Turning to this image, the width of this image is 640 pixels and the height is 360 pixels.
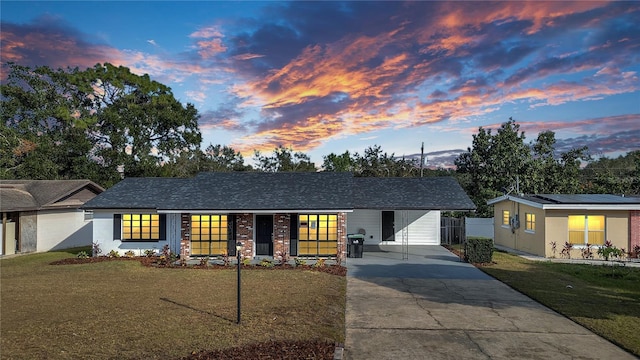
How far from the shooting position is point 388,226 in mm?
27156

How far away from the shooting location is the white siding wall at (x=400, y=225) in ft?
88.9

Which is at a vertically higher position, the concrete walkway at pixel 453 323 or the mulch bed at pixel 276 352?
the mulch bed at pixel 276 352

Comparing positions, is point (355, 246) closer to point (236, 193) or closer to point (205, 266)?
point (236, 193)

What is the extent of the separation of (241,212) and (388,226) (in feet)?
36.1

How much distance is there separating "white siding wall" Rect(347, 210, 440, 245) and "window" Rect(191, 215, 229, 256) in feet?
28.9

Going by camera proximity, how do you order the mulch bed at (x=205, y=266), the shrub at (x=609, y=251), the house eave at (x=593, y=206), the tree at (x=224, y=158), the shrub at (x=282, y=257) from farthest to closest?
the tree at (x=224, y=158) < the house eave at (x=593, y=206) < the shrub at (x=282, y=257) < the shrub at (x=609, y=251) < the mulch bed at (x=205, y=266)

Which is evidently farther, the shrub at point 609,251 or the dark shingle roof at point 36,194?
the dark shingle roof at point 36,194

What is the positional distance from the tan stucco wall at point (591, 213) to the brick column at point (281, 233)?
45.6 ft

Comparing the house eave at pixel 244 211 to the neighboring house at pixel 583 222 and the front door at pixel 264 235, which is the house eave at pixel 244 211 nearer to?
A: the front door at pixel 264 235

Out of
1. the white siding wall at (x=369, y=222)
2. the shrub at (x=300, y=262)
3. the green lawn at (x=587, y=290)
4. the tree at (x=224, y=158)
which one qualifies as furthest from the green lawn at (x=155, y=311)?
the tree at (x=224, y=158)

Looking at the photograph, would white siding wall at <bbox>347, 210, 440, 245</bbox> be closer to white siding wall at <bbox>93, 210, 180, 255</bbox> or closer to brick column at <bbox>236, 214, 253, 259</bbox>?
brick column at <bbox>236, 214, 253, 259</bbox>

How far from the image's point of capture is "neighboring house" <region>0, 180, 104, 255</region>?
23719 millimetres

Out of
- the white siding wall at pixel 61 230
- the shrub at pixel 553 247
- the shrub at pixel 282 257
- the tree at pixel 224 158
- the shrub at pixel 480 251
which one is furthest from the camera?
the tree at pixel 224 158

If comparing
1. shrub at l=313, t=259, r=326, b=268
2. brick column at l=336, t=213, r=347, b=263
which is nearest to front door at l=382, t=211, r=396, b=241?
brick column at l=336, t=213, r=347, b=263
